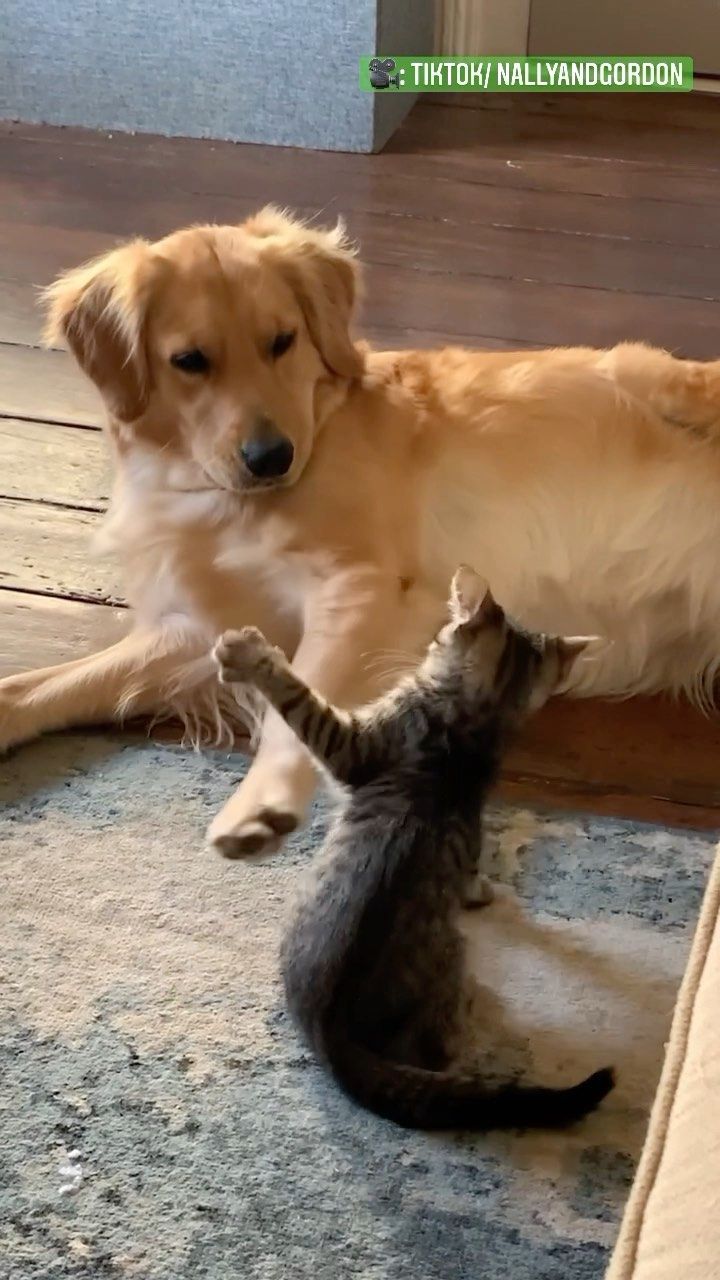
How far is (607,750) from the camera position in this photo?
1695 mm

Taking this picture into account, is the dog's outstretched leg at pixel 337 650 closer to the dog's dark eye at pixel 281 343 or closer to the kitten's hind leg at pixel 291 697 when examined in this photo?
the kitten's hind leg at pixel 291 697

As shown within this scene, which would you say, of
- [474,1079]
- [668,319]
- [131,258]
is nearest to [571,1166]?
[474,1079]

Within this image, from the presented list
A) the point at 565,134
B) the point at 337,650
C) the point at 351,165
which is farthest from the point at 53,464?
the point at 565,134

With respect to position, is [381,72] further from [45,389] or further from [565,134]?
[45,389]

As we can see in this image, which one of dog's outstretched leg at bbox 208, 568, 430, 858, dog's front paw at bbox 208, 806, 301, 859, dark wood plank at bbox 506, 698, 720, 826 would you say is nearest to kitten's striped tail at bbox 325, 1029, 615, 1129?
dog's front paw at bbox 208, 806, 301, 859

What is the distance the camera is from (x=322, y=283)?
175 cm

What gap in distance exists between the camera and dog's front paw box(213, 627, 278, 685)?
1.19 m

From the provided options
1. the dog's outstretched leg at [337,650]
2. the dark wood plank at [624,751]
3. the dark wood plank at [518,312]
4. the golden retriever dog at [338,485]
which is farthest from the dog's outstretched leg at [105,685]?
the dark wood plank at [518,312]

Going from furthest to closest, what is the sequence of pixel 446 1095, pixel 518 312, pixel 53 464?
pixel 518 312 → pixel 53 464 → pixel 446 1095

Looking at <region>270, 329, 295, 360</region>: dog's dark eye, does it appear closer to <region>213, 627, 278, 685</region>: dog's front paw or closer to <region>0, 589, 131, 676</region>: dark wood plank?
<region>0, 589, 131, 676</region>: dark wood plank

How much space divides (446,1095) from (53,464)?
1395 millimetres

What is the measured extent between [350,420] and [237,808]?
0.67 metres

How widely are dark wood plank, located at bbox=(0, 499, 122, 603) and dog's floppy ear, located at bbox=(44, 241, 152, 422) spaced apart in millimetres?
318

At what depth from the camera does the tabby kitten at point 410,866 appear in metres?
Result: 1.12
